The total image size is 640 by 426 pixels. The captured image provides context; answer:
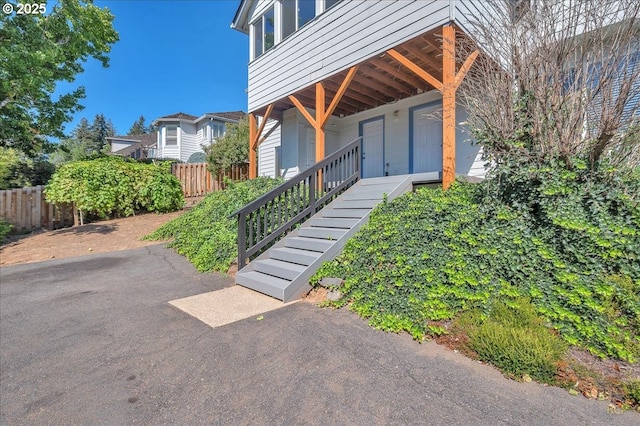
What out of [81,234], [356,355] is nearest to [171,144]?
[81,234]

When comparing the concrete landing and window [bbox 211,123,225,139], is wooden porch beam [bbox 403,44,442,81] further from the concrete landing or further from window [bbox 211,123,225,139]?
A: window [bbox 211,123,225,139]

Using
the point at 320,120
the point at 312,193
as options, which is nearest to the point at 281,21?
the point at 320,120

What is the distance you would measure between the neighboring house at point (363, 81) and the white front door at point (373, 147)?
0.10ft

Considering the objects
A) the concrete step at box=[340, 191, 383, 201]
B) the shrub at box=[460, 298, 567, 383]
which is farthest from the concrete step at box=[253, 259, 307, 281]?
the shrub at box=[460, 298, 567, 383]

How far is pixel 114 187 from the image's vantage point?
9.67 m

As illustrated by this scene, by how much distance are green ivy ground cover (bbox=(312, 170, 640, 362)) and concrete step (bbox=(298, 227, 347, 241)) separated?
0.79 m

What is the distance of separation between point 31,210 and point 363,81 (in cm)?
1049

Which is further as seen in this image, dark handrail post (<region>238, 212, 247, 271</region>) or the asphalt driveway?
dark handrail post (<region>238, 212, 247, 271</region>)

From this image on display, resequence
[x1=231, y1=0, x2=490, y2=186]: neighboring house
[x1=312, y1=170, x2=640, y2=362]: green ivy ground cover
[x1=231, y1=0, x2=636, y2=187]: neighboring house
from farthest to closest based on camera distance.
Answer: [x1=231, y1=0, x2=490, y2=186]: neighboring house → [x1=231, y1=0, x2=636, y2=187]: neighboring house → [x1=312, y1=170, x2=640, y2=362]: green ivy ground cover

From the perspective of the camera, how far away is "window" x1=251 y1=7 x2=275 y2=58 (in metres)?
9.82

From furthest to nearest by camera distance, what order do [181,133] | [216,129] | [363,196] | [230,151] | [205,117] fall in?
[181,133]
[216,129]
[205,117]
[230,151]
[363,196]

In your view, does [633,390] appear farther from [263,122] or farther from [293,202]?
[263,122]

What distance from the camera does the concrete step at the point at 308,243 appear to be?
4.89 metres

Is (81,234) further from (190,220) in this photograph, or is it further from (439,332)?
(439,332)
